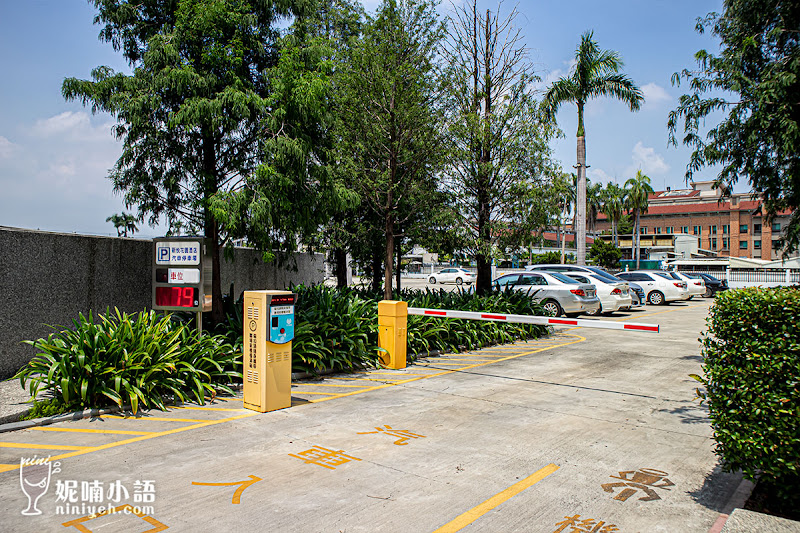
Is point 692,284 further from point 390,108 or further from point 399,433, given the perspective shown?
point 399,433

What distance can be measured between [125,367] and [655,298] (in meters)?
26.9

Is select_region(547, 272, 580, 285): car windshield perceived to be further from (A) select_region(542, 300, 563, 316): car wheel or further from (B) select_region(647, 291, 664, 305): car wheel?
(B) select_region(647, 291, 664, 305): car wheel

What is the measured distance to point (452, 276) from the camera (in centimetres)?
5234

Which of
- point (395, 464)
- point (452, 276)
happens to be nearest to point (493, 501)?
point (395, 464)

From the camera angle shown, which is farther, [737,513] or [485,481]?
[485,481]

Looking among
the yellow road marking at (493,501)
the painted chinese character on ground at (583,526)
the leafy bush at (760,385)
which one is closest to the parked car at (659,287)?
the yellow road marking at (493,501)

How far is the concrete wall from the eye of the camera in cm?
862

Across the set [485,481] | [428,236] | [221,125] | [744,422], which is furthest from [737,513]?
[428,236]

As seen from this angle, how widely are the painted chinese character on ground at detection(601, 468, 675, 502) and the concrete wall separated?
331 inches

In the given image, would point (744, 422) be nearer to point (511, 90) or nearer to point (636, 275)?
point (511, 90)

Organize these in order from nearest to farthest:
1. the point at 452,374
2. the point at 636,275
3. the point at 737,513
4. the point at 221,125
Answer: the point at 737,513, the point at 221,125, the point at 452,374, the point at 636,275

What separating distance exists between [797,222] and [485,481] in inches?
402

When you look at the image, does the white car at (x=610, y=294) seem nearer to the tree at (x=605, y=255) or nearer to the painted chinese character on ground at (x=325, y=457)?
the painted chinese character on ground at (x=325, y=457)

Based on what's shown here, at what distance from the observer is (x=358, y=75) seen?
13.0 m
